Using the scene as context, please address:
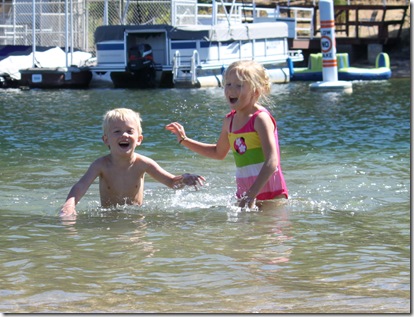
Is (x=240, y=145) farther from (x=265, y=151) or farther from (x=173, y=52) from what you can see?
(x=173, y=52)

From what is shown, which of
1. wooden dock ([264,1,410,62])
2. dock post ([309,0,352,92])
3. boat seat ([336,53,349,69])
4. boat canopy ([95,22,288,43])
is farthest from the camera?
wooden dock ([264,1,410,62])

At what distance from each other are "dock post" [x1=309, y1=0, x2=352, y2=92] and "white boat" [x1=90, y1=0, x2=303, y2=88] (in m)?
3.71

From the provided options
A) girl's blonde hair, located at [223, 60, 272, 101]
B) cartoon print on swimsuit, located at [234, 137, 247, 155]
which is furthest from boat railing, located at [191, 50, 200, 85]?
girl's blonde hair, located at [223, 60, 272, 101]

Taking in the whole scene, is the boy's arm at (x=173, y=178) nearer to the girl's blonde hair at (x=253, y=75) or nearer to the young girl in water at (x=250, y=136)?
the young girl in water at (x=250, y=136)

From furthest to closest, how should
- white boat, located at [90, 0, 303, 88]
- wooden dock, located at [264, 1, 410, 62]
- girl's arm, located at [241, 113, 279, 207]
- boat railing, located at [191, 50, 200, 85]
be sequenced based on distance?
1. wooden dock, located at [264, 1, 410, 62]
2. white boat, located at [90, 0, 303, 88]
3. boat railing, located at [191, 50, 200, 85]
4. girl's arm, located at [241, 113, 279, 207]

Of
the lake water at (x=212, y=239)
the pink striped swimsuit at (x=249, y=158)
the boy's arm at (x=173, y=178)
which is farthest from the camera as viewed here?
the pink striped swimsuit at (x=249, y=158)

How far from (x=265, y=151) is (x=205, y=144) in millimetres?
623

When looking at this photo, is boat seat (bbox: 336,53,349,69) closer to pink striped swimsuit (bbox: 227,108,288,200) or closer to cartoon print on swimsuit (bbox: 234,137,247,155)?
pink striped swimsuit (bbox: 227,108,288,200)

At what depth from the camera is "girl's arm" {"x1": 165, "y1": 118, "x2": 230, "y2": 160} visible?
6.93 metres

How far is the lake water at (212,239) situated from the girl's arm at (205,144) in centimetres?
Answer: 47

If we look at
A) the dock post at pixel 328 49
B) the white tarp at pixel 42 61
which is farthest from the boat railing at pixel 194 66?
the white tarp at pixel 42 61

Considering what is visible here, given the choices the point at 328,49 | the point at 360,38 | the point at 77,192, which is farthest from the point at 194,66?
the point at 77,192

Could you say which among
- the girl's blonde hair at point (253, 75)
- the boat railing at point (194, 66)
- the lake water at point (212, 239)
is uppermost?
the boat railing at point (194, 66)

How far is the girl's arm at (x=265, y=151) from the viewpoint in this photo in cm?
649
